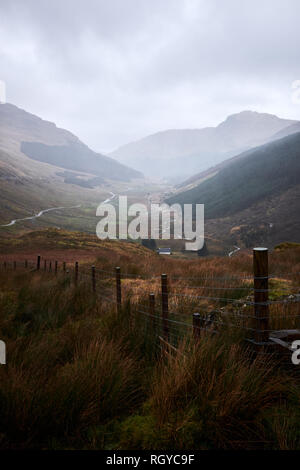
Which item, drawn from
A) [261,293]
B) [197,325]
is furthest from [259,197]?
[197,325]

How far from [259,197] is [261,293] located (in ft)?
402

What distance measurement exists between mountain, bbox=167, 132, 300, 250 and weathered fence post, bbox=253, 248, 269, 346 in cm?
7701

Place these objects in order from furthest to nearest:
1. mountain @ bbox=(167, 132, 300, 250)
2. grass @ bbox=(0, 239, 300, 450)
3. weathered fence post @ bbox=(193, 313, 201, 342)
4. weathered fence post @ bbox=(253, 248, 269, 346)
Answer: mountain @ bbox=(167, 132, 300, 250), weathered fence post @ bbox=(193, 313, 201, 342), weathered fence post @ bbox=(253, 248, 269, 346), grass @ bbox=(0, 239, 300, 450)

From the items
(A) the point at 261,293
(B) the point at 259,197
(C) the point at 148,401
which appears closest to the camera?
(C) the point at 148,401

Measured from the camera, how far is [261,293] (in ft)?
11.5

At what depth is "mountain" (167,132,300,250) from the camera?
8512 cm

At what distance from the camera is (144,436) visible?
2.56m

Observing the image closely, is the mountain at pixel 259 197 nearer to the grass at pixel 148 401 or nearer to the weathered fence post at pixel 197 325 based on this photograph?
the weathered fence post at pixel 197 325

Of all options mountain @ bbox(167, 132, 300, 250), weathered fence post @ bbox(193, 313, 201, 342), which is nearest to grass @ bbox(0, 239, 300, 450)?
weathered fence post @ bbox(193, 313, 201, 342)

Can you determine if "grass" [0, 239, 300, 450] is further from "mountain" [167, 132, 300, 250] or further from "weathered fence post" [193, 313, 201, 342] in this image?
"mountain" [167, 132, 300, 250]

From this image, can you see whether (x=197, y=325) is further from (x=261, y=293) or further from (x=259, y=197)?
(x=259, y=197)

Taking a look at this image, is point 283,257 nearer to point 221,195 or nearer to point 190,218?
point 190,218
